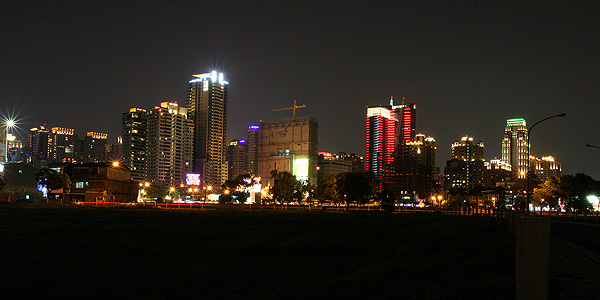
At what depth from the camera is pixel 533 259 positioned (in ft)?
24.0

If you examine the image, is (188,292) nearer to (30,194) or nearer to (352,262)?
(352,262)

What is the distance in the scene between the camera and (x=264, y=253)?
24.5m

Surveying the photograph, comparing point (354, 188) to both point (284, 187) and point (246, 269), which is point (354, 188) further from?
point (246, 269)

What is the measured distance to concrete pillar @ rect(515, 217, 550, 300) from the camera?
23.7ft

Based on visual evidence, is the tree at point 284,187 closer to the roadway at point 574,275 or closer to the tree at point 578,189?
the tree at point 578,189

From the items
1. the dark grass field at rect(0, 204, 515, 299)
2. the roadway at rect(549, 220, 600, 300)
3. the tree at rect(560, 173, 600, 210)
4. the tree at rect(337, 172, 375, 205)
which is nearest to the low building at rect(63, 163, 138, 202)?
the tree at rect(337, 172, 375, 205)

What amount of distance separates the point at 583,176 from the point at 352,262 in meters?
91.3

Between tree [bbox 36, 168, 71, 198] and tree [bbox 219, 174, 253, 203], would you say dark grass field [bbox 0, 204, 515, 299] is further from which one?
tree [bbox 219, 174, 253, 203]

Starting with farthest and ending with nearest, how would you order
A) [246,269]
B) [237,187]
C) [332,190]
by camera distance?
[237,187], [332,190], [246,269]

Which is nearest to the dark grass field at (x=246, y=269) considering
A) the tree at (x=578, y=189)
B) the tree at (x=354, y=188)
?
the tree at (x=578, y=189)

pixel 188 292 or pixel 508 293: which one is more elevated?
pixel 508 293

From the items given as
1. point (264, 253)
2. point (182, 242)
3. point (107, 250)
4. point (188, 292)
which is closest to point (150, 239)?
point (182, 242)

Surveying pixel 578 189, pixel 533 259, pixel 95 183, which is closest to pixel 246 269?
pixel 533 259

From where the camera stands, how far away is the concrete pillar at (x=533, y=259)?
7227 millimetres
